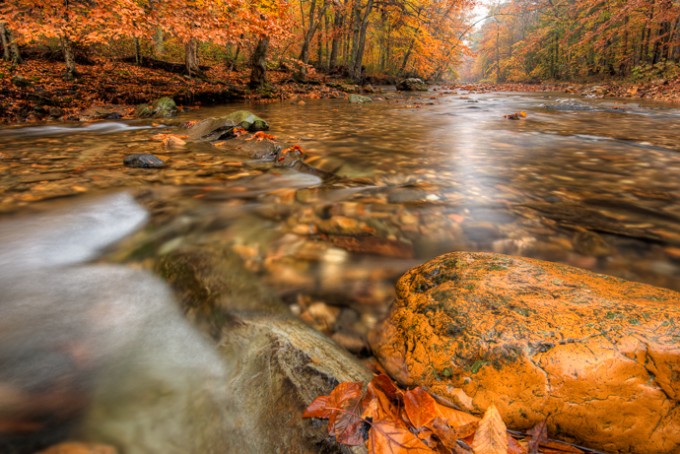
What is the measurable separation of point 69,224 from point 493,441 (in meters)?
3.22

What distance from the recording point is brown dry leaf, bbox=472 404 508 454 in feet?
3.15

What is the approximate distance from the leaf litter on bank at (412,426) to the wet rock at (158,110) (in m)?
10.2

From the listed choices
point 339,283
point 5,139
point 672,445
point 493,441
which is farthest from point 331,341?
point 5,139

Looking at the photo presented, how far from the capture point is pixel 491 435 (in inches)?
39.0

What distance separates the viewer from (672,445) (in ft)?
3.18

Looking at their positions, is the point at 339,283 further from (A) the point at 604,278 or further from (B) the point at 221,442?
(A) the point at 604,278

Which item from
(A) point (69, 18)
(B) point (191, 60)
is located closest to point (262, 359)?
(A) point (69, 18)

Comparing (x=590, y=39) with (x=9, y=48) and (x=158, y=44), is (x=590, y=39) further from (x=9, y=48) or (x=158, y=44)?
(x=9, y=48)

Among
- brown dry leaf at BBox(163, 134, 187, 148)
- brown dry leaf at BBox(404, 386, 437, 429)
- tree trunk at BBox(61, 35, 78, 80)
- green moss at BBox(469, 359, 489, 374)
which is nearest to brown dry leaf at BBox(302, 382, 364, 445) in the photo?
brown dry leaf at BBox(404, 386, 437, 429)

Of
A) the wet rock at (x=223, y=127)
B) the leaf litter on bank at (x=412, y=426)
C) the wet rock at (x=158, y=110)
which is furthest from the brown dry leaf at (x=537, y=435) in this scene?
the wet rock at (x=158, y=110)

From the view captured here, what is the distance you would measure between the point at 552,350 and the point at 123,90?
13.7 metres

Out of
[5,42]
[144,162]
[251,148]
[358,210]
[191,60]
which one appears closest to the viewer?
[358,210]

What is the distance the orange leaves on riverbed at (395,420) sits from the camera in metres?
0.98

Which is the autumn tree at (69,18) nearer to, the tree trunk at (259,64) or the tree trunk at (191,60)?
the tree trunk at (191,60)
